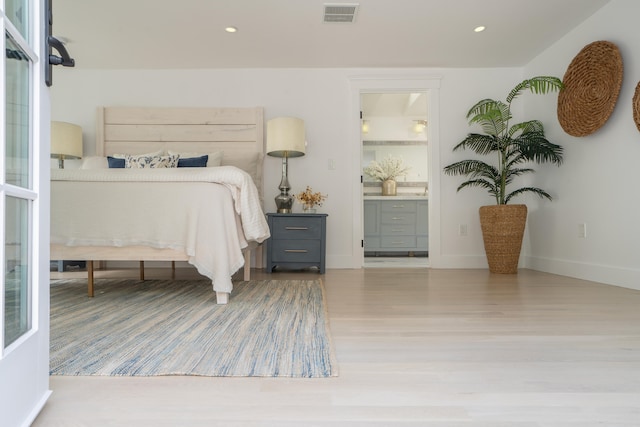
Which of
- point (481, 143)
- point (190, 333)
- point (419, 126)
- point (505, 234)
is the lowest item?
point (190, 333)

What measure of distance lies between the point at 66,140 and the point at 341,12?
2.93m

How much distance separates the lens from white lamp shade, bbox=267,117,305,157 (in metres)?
3.73

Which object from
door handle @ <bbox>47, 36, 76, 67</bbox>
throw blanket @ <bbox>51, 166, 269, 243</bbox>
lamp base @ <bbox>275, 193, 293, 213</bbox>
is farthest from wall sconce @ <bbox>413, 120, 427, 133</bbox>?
door handle @ <bbox>47, 36, 76, 67</bbox>

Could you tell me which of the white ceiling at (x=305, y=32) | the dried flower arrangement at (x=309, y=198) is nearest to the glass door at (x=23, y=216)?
the white ceiling at (x=305, y=32)

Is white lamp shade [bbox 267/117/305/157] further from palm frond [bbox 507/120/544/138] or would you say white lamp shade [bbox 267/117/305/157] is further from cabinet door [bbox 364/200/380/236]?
cabinet door [bbox 364/200/380/236]

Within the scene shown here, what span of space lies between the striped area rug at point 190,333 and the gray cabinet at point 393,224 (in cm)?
340

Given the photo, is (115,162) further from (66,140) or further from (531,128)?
(531,128)

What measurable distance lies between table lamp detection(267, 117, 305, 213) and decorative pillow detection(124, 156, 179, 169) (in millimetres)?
926

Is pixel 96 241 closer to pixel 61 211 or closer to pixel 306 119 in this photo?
pixel 61 211

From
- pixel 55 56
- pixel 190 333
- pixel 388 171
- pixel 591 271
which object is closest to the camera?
pixel 55 56

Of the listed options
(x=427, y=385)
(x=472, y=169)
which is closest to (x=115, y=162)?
(x=472, y=169)

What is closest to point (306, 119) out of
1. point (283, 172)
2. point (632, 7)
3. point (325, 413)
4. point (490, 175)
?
point (283, 172)

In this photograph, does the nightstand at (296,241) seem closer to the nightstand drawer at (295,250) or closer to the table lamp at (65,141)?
the nightstand drawer at (295,250)

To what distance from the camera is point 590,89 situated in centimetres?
307
